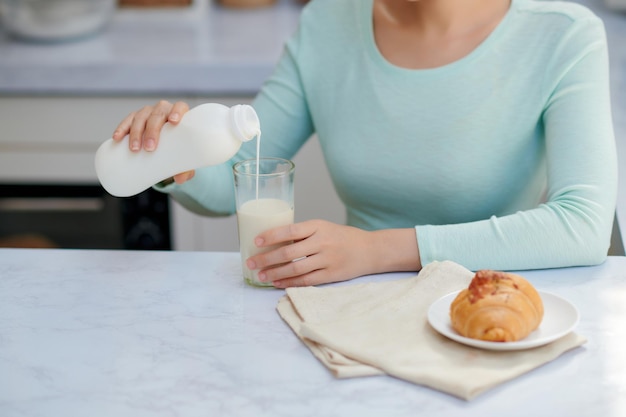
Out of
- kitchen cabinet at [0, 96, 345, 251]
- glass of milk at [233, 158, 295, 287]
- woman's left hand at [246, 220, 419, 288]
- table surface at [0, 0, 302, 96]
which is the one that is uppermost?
glass of milk at [233, 158, 295, 287]

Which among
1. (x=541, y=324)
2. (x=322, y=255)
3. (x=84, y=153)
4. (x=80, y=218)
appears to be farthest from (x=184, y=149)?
(x=80, y=218)

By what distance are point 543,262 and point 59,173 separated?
4.65 ft

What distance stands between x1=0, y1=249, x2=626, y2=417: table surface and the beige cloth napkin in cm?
1

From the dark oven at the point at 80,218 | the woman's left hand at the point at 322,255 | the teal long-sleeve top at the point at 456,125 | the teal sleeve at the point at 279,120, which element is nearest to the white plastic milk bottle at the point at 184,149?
the woman's left hand at the point at 322,255

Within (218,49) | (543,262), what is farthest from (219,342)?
(218,49)

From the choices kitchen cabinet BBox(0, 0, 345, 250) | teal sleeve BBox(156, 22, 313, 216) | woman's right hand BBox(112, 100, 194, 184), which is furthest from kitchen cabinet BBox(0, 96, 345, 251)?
woman's right hand BBox(112, 100, 194, 184)

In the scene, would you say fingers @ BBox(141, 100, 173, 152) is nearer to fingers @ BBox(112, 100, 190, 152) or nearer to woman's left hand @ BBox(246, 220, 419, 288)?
fingers @ BBox(112, 100, 190, 152)

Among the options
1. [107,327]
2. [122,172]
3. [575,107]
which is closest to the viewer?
[107,327]

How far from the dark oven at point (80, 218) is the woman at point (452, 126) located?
0.76 metres

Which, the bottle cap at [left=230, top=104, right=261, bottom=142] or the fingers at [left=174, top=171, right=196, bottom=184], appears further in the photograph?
the fingers at [left=174, top=171, right=196, bottom=184]

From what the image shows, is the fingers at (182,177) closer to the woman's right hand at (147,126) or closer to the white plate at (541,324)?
the woman's right hand at (147,126)

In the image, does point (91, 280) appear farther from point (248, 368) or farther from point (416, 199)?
point (416, 199)

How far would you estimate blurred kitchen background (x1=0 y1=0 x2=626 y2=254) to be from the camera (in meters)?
2.06

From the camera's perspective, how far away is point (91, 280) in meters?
1.11
